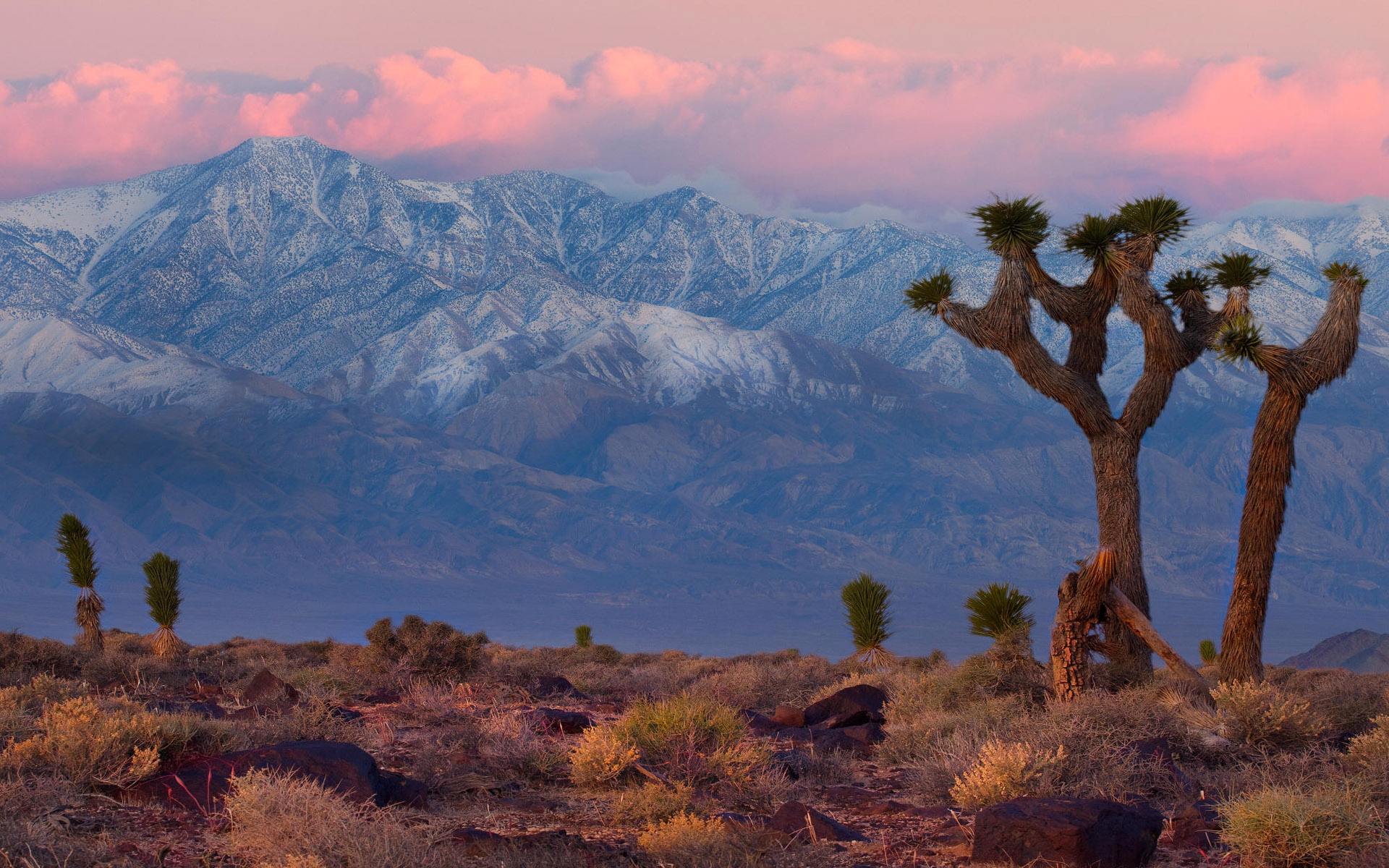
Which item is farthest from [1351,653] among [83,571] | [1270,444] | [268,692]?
[268,692]

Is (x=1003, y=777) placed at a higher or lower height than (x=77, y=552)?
lower

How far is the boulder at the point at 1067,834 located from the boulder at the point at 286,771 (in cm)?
450

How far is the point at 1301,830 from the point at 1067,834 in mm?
1523

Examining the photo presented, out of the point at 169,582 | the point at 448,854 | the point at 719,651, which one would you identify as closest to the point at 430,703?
the point at 448,854

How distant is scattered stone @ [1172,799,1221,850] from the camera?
8938mm

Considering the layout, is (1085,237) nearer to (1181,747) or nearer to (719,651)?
(1181,747)

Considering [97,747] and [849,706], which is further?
[849,706]

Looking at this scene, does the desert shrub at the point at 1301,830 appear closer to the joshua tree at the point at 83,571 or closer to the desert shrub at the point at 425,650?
the desert shrub at the point at 425,650

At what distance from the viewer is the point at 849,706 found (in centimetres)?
1563

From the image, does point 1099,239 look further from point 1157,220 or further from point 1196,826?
point 1196,826

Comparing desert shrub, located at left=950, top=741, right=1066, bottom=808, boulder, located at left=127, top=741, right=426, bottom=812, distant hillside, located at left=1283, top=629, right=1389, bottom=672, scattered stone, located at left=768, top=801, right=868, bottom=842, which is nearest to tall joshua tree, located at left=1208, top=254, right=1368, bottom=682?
desert shrub, located at left=950, top=741, right=1066, bottom=808

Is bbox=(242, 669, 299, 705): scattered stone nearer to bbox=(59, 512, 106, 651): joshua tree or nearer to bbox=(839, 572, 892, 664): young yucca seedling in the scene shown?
bbox=(59, 512, 106, 651): joshua tree

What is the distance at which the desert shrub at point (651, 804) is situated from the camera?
9.34m

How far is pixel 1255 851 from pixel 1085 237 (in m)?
12.1
